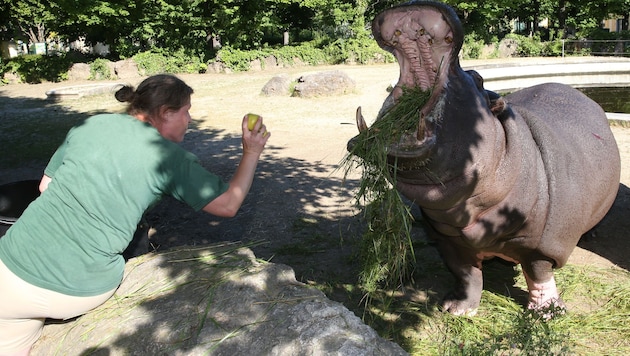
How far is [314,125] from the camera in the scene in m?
10.5

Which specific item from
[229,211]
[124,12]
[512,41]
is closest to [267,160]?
[229,211]

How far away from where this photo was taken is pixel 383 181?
2.66 metres

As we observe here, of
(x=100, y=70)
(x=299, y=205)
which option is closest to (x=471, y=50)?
(x=100, y=70)

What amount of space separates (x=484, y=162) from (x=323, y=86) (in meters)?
10.9

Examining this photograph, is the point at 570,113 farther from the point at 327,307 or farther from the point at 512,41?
the point at 512,41

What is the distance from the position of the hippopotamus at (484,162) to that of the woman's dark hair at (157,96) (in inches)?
32.3

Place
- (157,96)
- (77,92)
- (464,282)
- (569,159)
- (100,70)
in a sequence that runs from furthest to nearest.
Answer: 1. (100,70)
2. (77,92)
3. (464,282)
4. (569,159)
5. (157,96)

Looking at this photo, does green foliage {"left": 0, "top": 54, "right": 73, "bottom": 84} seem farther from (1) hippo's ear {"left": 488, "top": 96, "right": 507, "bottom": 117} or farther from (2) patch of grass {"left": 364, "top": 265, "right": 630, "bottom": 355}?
(1) hippo's ear {"left": 488, "top": 96, "right": 507, "bottom": 117}

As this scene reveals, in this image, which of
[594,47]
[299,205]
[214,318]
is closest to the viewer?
[214,318]

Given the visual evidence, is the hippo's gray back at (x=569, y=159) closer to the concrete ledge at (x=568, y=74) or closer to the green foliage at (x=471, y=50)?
the concrete ledge at (x=568, y=74)

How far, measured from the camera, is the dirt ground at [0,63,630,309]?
4656mm

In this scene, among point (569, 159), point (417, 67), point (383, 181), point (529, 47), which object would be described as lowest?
point (529, 47)

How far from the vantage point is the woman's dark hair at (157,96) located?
2461mm

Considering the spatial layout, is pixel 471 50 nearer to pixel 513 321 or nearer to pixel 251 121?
pixel 513 321
